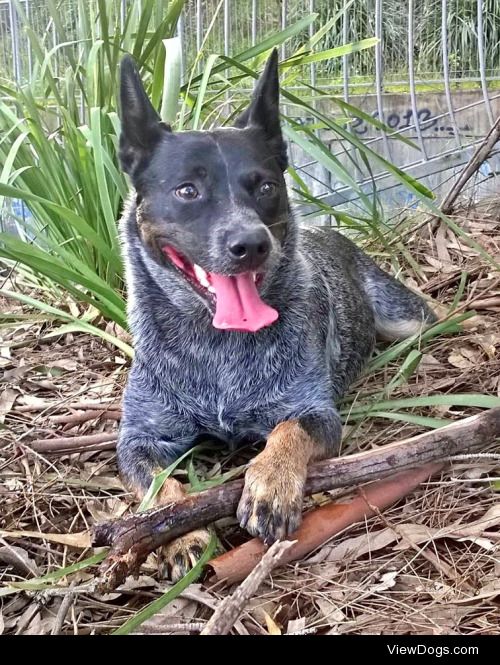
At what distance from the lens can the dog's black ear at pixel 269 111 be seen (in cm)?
256

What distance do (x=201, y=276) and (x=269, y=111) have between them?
73cm

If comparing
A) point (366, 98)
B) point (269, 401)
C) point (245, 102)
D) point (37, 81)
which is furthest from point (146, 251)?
point (366, 98)

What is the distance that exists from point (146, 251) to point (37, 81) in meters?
2.16

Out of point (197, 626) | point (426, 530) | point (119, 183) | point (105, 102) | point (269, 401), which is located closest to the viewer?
point (197, 626)

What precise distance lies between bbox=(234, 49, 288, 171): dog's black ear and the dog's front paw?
1.23 meters

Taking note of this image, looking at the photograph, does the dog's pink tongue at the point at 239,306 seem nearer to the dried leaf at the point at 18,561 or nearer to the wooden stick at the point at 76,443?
the wooden stick at the point at 76,443

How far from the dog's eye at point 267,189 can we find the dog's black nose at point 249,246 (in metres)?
0.28

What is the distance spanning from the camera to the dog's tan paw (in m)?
1.81

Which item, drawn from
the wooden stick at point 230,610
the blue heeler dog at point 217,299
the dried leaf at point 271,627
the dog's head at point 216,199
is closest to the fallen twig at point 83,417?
the blue heeler dog at point 217,299

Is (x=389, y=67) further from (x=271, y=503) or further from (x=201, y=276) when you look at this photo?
(x=271, y=503)

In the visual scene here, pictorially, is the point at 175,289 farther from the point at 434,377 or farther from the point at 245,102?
the point at 245,102

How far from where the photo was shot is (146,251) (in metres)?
2.53

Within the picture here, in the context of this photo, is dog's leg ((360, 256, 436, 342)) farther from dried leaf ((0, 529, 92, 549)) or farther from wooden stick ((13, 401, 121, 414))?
dried leaf ((0, 529, 92, 549))

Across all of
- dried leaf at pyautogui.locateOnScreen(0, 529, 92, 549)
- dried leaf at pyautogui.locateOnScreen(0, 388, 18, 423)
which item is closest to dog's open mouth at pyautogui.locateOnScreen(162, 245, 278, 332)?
dried leaf at pyautogui.locateOnScreen(0, 529, 92, 549)
